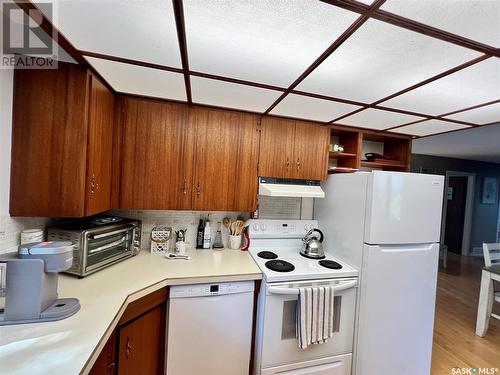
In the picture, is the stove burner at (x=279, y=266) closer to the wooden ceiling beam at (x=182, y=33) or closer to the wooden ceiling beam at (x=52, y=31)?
the wooden ceiling beam at (x=182, y=33)

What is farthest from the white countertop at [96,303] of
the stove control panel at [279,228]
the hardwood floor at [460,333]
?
the hardwood floor at [460,333]

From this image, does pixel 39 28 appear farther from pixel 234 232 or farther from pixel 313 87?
pixel 234 232

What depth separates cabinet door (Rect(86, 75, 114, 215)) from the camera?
1.34 metres

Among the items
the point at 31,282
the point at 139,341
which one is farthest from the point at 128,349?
the point at 31,282

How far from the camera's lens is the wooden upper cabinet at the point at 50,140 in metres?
1.22

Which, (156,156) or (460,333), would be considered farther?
(460,333)

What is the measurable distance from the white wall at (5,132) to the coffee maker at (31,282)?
0.40m

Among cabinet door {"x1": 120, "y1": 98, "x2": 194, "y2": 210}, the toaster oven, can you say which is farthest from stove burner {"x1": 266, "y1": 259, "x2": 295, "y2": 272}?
the toaster oven

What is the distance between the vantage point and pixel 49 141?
1241 millimetres

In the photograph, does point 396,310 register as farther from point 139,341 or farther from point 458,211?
point 458,211

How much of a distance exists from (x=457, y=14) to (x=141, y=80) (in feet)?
4.95

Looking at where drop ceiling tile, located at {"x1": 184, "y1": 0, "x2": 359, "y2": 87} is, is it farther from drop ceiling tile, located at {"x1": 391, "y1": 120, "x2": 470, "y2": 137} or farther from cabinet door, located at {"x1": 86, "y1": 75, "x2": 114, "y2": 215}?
drop ceiling tile, located at {"x1": 391, "y1": 120, "x2": 470, "y2": 137}

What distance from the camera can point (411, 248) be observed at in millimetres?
1759

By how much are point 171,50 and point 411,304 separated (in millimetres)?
2330
